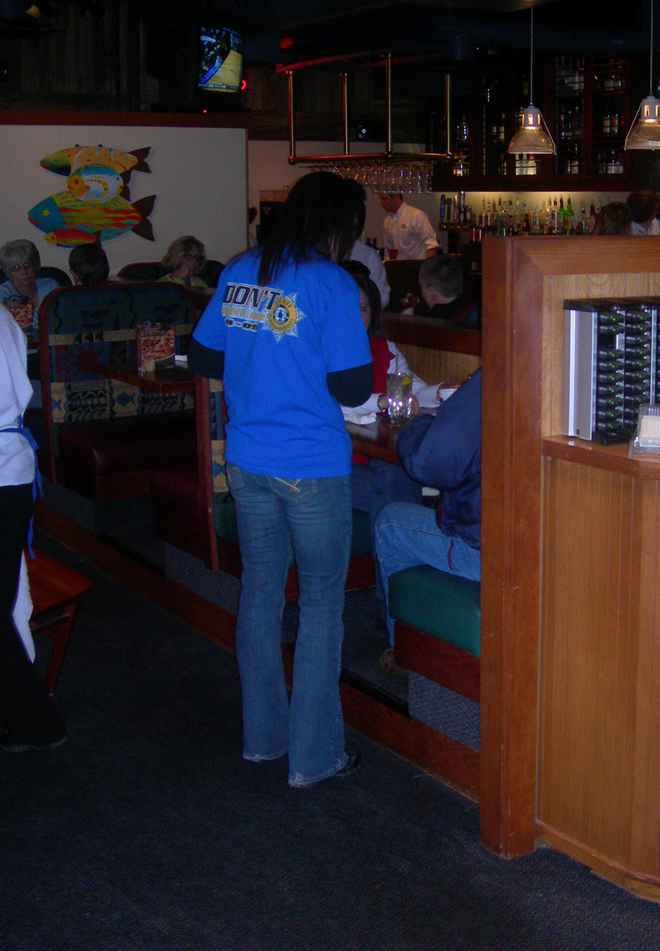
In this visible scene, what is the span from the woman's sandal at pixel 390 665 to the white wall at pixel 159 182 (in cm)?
608

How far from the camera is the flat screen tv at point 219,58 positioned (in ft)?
24.1

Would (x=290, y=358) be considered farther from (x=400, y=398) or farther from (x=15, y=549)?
(x=15, y=549)

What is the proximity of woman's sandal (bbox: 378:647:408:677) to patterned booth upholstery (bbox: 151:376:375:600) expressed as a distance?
459 millimetres

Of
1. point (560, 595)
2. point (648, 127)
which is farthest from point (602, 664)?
point (648, 127)

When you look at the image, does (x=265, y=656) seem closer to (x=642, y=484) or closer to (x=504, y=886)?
(x=504, y=886)

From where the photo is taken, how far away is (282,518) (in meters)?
2.83

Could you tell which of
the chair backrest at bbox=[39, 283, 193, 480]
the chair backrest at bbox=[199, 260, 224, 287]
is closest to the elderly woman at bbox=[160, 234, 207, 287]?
the chair backrest at bbox=[199, 260, 224, 287]

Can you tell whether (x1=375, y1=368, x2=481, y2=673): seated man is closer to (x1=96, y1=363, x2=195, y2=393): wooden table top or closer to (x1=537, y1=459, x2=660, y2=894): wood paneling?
(x1=537, y1=459, x2=660, y2=894): wood paneling

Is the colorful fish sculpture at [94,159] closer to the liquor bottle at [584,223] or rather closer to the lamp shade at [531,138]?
the lamp shade at [531,138]

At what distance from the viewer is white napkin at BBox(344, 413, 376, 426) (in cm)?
340

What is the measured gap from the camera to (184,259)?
6.25 meters

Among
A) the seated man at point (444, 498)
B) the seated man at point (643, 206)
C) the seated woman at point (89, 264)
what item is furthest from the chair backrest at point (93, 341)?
the seated man at point (643, 206)

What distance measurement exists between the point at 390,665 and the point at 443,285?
2.08m

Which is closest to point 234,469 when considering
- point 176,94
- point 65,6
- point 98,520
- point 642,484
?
point 642,484
